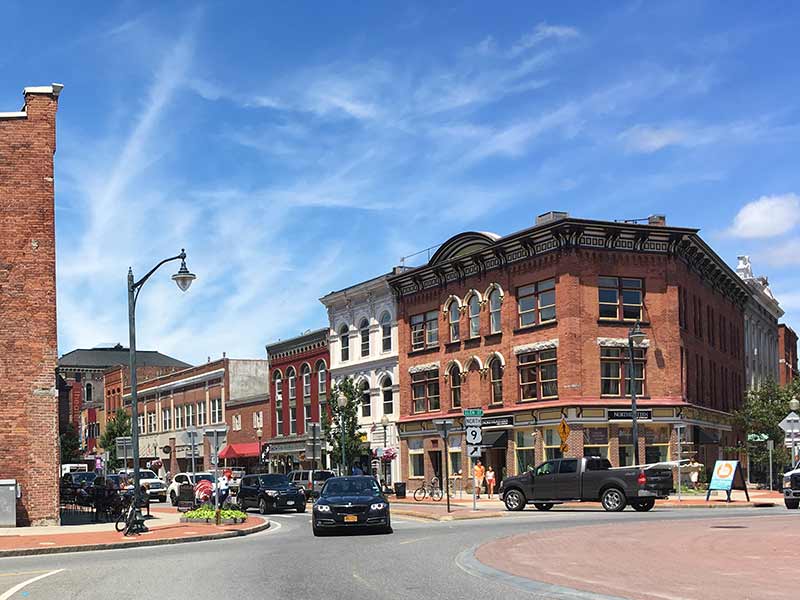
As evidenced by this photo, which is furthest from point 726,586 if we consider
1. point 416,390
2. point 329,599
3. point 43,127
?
point 416,390

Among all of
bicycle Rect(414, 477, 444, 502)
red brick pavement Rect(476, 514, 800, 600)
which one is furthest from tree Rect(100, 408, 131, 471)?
red brick pavement Rect(476, 514, 800, 600)

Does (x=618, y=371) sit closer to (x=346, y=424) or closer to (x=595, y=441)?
(x=595, y=441)

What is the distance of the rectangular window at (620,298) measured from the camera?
50438mm

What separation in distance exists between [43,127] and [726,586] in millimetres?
23295

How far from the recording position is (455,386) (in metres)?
57.8

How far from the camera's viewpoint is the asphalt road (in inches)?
544

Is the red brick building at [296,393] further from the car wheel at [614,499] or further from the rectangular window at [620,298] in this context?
the car wheel at [614,499]

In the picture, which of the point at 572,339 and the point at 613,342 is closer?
the point at 572,339

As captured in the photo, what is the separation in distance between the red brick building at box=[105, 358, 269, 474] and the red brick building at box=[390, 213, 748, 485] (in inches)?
913

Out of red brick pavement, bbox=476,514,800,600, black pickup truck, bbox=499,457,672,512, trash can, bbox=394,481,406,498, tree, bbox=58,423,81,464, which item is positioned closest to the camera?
red brick pavement, bbox=476,514,800,600

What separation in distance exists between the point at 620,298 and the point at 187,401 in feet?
165

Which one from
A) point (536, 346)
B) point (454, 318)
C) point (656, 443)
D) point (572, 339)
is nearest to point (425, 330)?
point (454, 318)

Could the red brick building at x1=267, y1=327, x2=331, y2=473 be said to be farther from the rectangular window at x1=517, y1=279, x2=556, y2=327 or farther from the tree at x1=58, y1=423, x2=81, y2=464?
the tree at x1=58, y1=423, x2=81, y2=464

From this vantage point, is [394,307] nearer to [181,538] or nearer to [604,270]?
[604,270]
